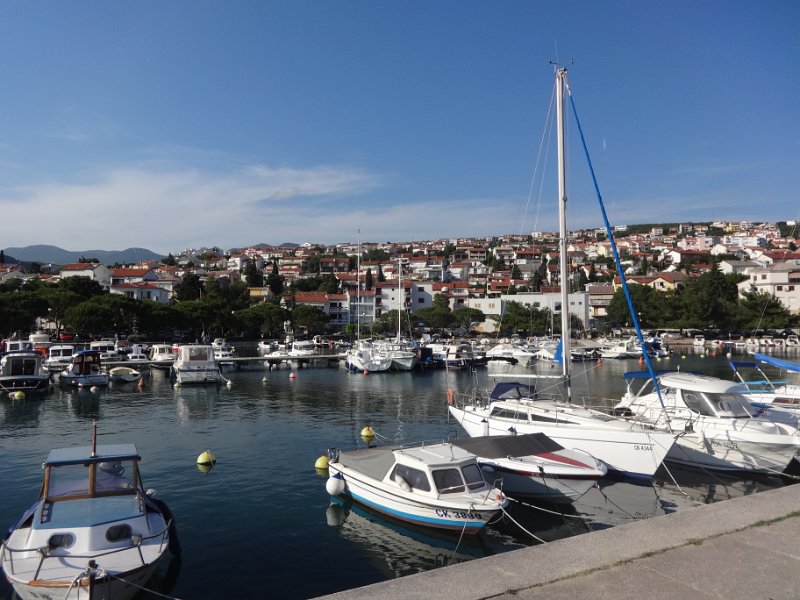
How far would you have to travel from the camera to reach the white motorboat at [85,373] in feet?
153

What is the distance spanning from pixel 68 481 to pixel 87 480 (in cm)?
36

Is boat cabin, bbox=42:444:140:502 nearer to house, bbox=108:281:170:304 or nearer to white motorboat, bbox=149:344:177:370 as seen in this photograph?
white motorboat, bbox=149:344:177:370

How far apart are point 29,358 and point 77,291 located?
51.4 m

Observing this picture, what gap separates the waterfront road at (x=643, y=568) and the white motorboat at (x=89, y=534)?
16.6 ft

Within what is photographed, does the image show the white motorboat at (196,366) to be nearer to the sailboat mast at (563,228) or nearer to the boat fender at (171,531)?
the sailboat mast at (563,228)

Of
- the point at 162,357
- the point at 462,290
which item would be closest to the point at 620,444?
the point at 162,357

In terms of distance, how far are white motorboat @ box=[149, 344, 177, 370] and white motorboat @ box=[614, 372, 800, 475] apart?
163 feet

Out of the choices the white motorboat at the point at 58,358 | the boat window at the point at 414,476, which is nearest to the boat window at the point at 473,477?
the boat window at the point at 414,476

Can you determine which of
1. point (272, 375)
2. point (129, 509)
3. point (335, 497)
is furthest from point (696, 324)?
point (129, 509)

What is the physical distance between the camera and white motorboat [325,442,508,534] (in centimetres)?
1446

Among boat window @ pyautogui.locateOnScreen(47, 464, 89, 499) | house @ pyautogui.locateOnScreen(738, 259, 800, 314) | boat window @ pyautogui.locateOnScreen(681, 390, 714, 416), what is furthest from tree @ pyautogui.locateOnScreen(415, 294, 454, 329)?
boat window @ pyautogui.locateOnScreen(47, 464, 89, 499)

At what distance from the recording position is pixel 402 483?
51.2 feet

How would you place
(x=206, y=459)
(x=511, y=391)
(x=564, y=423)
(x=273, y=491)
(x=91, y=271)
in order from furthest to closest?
(x=91, y=271), (x=511, y=391), (x=206, y=459), (x=564, y=423), (x=273, y=491)

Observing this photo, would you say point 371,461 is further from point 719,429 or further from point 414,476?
point 719,429
